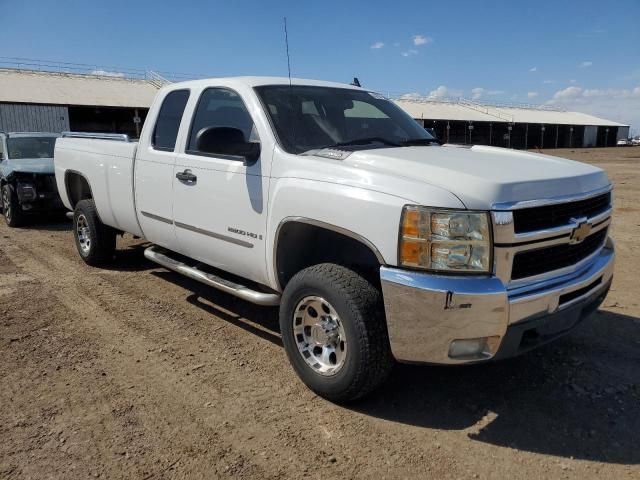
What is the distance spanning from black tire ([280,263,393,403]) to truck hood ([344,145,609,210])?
0.68 m

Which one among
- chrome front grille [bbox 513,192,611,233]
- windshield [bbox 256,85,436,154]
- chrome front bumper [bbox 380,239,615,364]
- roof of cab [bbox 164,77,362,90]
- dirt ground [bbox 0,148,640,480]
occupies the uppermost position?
roof of cab [bbox 164,77,362,90]

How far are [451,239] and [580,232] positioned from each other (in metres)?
0.93

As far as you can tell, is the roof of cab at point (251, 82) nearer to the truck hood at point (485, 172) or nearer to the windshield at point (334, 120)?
the windshield at point (334, 120)

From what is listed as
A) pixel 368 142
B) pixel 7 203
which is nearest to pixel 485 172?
pixel 368 142

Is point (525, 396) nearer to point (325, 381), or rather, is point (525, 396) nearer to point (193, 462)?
point (325, 381)

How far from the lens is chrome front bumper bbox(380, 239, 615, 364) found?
267 centimetres

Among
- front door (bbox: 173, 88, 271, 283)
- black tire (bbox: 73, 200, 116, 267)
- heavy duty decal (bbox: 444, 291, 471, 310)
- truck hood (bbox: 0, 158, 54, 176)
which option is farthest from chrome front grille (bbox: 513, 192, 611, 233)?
truck hood (bbox: 0, 158, 54, 176)

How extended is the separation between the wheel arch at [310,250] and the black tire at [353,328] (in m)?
0.21

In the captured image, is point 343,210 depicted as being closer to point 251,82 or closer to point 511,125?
point 251,82

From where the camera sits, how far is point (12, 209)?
9406mm

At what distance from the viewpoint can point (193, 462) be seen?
8.92 feet

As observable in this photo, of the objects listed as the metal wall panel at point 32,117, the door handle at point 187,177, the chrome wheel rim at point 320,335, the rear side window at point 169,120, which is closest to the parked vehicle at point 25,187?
the rear side window at point 169,120

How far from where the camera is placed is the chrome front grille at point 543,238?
2713 millimetres

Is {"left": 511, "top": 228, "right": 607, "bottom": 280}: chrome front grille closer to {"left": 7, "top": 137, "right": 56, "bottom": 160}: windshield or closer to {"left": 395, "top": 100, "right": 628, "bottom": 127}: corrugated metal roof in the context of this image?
{"left": 7, "top": 137, "right": 56, "bottom": 160}: windshield
